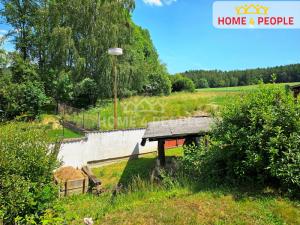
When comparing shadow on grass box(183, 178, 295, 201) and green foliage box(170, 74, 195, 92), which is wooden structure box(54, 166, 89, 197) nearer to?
shadow on grass box(183, 178, 295, 201)

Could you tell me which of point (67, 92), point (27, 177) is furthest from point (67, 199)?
point (67, 92)

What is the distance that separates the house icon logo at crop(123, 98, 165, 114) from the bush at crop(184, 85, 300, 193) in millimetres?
13417

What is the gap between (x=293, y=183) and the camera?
14.6ft

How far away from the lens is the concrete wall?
1058cm

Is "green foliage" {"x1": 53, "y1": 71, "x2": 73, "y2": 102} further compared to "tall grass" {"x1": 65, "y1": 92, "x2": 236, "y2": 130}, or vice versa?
"green foliage" {"x1": 53, "y1": 71, "x2": 73, "y2": 102}

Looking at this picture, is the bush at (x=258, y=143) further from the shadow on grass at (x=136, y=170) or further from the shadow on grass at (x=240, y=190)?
the shadow on grass at (x=136, y=170)

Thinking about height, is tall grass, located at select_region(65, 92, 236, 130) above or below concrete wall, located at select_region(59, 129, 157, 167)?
above

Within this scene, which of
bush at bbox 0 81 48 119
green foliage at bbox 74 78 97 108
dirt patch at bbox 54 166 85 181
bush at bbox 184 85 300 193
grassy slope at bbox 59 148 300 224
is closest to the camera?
grassy slope at bbox 59 148 300 224

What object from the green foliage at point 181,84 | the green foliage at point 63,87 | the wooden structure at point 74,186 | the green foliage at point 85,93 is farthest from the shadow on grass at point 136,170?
the green foliage at point 181,84

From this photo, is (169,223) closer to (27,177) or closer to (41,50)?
(27,177)

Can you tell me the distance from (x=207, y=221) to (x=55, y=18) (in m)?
24.1

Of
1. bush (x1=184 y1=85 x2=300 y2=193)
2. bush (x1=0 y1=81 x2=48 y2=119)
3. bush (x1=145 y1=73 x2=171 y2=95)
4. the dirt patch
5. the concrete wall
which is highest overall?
bush (x1=145 y1=73 x2=171 y2=95)

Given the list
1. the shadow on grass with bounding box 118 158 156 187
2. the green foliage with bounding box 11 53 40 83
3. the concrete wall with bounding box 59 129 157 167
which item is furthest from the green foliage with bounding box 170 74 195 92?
the shadow on grass with bounding box 118 158 156 187

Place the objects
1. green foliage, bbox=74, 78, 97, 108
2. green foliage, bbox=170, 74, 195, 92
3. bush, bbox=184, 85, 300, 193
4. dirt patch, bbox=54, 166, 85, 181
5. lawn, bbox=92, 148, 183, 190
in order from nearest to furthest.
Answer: bush, bbox=184, 85, 300, 193 < dirt patch, bbox=54, 166, 85, 181 < lawn, bbox=92, 148, 183, 190 < green foliage, bbox=74, 78, 97, 108 < green foliage, bbox=170, 74, 195, 92
